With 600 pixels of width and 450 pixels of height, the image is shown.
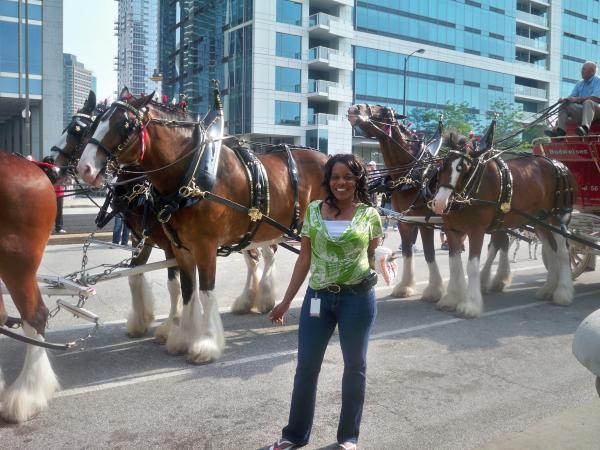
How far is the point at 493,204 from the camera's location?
24.2ft

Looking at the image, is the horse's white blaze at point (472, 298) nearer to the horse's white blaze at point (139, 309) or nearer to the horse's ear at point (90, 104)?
the horse's white blaze at point (139, 309)

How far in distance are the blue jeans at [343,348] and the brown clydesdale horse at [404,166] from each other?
4522mm

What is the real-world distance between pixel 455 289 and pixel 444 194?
1.44 metres

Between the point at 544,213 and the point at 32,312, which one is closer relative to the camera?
the point at 32,312

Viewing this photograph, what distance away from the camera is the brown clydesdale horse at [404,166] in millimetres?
8070

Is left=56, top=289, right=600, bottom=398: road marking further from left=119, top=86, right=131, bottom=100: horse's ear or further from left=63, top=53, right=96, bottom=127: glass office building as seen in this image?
left=63, top=53, right=96, bottom=127: glass office building

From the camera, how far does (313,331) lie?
3.49 metres

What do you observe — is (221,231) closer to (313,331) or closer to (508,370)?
(313,331)

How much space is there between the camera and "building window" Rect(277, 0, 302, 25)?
150 feet

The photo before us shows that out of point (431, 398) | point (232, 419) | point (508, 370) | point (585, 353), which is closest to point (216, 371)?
point (232, 419)

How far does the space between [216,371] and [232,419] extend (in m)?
1.03

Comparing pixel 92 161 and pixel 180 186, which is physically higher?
pixel 92 161

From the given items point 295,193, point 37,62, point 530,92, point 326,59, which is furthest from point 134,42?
point 295,193

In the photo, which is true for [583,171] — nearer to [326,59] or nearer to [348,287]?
[348,287]
